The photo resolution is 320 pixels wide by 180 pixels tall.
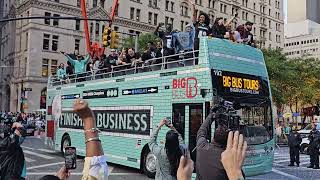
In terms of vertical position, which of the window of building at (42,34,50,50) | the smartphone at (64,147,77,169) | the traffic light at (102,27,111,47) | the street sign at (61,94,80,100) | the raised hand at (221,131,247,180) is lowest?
the smartphone at (64,147,77,169)

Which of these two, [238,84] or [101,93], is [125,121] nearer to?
[101,93]

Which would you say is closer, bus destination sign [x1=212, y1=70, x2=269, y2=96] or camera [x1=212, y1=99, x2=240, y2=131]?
camera [x1=212, y1=99, x2=240, y2=131]

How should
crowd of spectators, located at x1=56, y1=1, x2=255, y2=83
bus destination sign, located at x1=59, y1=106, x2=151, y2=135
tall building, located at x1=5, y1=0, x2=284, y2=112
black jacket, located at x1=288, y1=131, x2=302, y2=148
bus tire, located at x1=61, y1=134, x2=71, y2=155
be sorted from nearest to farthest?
crowd of spectators, located at x1=56, y1=1, x2=255, y2=83 < bus destination sign, located at x1=59, y1=106, x2=151, y2=135 < bus tire, located at x1=61, y1=134, x2=71, y2=155 < black jacket, located at x1=288, y1=131, x2=302, y2=148 < tall building, located at x1=5, y1=0, x2=284, y2=112

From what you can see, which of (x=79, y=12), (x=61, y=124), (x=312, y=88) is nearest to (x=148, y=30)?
(x=79, y=12)

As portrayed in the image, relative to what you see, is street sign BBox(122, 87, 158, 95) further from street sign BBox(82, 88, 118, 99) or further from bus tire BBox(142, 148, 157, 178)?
bus tire BBox(142, 148, 157, 178)

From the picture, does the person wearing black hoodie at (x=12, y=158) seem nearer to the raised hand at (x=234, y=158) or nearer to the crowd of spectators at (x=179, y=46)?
the raised hand at (x=234, y=158)

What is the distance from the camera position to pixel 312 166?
55.8 ft

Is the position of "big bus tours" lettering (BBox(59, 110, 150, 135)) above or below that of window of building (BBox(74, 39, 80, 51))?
below

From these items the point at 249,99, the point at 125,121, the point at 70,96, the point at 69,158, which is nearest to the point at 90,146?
the point at 69,158

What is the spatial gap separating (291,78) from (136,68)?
108 feet

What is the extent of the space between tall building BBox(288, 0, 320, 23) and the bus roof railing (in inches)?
5876

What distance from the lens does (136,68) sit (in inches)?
539

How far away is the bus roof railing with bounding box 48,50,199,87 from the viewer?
1168 centimetres

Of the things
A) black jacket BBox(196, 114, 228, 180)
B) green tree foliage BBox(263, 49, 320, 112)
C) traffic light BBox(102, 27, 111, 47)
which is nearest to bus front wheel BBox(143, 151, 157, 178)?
traffic light BBox(102, 27, 111, 47)
